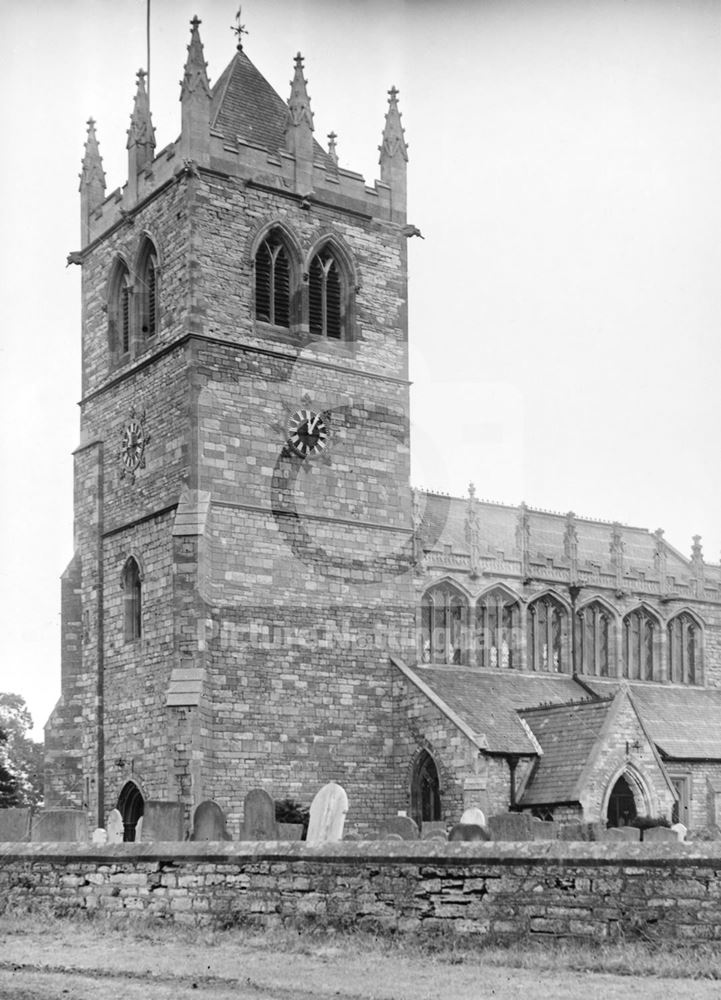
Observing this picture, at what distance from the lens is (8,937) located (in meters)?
17.2

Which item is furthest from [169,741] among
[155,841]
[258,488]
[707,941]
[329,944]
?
[707,941]

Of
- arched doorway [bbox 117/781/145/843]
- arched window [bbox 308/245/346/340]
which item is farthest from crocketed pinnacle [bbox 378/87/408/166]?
arched doorway [bbox 117/781/145/843]

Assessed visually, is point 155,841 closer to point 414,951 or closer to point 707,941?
point 414,951

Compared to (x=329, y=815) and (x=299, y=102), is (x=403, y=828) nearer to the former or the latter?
(x=329, y=815)

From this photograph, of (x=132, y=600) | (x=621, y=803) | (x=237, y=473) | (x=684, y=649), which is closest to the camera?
(x=237, y=473)

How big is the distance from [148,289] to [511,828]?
69.5ft

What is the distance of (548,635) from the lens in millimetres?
41688

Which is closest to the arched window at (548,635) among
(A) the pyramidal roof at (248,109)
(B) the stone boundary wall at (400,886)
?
(A) the pyramidal roof at (248,109)

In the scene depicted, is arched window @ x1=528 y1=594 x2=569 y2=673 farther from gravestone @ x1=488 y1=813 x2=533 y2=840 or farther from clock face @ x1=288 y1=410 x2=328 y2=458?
gravestone @ x1=488 y1=813 x2=533 y2=840

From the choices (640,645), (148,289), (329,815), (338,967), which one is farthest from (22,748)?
(338,967)

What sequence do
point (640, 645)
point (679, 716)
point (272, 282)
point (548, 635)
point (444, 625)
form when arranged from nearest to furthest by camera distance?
point (272, 282) → point (444, 625) → point (679, 716) → point (548, 635) → point (640, 645)

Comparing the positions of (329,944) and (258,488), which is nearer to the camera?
(329,944)

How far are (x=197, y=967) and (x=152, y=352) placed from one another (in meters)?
23.0

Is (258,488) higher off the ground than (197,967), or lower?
higher
